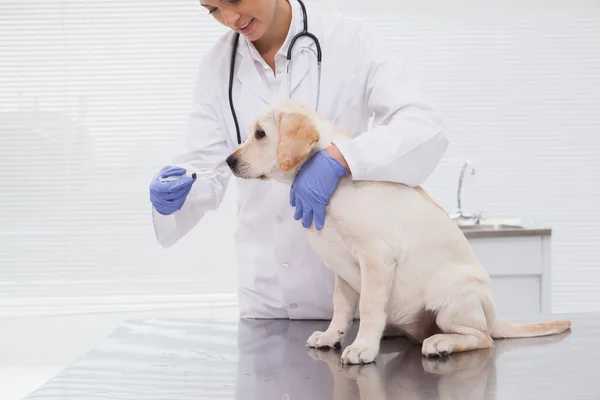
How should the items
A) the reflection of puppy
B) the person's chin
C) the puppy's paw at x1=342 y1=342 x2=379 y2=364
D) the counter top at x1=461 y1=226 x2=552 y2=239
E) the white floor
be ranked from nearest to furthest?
the reflection of puppy < the puppy's paw at x1=342 y1=342 x2=379 y2=364 < the person's chin < the counter top at x1=461 y1=226 x2=552 y2=239 < the white floor

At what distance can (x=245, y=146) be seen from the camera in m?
1.47

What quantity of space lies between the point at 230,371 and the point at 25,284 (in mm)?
3106

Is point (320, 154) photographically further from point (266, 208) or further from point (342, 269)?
point (266, 208)

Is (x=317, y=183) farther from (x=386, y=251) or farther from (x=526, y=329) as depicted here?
(x=526, y=329)

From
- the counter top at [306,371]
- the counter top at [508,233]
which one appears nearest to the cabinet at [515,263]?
the counter top at [508,233]

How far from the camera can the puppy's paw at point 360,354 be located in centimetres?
133

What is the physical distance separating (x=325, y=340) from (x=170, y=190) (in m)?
0.50

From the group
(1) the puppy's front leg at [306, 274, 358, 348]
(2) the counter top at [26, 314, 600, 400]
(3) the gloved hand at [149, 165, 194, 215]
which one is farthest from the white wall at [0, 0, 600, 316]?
(1) the puppy's front leg at [306, 274, 358, 348]

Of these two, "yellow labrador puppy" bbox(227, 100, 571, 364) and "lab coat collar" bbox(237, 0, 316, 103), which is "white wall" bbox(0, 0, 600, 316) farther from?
"yellow labrador puppy" bbox(227, 100, 571, 364)

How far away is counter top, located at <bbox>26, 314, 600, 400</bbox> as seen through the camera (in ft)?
3.85

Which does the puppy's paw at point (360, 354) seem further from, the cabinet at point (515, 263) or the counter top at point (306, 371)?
the cabinet at point (515, 263)

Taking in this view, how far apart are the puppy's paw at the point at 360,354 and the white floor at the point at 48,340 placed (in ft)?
8.83

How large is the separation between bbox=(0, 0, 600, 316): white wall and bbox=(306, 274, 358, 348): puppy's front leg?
2.64 m

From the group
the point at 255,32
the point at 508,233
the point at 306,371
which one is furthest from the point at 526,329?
the point at 508,233
